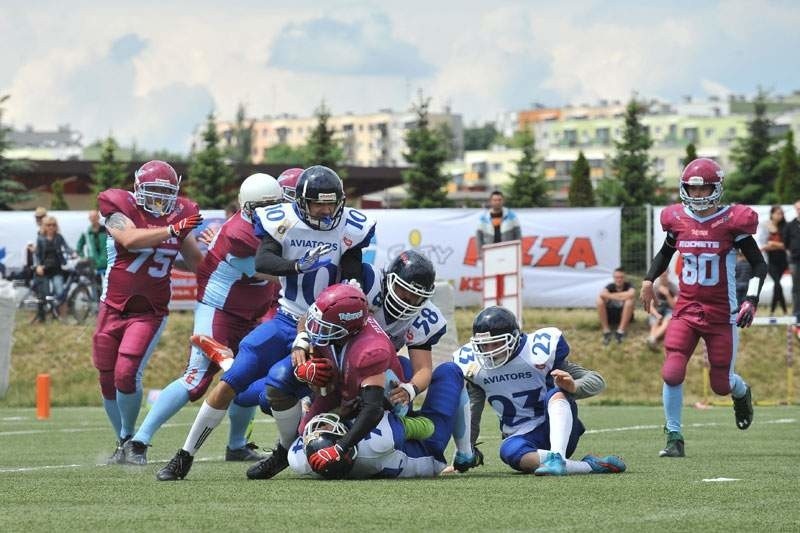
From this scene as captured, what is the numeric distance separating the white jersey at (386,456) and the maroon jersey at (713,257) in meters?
3.10

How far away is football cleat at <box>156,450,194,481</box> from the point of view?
7.52m

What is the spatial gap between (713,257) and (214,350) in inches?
138

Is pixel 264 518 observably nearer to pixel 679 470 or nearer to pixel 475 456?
pixel 475 456

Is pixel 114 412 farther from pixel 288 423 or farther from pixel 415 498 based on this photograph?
pixel 415 498

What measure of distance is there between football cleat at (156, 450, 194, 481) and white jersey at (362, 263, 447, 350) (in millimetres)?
1199

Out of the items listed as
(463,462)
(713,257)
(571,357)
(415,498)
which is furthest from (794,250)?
(415,498)

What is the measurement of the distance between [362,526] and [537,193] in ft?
133

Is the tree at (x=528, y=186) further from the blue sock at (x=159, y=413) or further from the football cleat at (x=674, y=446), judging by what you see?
the blue sock at (x=159, y=413)

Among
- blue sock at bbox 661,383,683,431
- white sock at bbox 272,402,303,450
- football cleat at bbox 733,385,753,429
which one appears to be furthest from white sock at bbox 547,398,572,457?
football cleat at bbox 733,385,753,429

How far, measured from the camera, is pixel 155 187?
31.0 ft

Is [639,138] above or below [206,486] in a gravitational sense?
above

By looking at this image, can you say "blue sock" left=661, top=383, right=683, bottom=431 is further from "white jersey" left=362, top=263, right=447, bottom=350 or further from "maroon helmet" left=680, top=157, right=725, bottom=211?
"white jersey" left=362, top=263, right=447, bottom=350

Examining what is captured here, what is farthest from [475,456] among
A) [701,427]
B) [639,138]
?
[639,138]

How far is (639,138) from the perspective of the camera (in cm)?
4400
